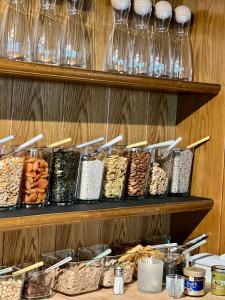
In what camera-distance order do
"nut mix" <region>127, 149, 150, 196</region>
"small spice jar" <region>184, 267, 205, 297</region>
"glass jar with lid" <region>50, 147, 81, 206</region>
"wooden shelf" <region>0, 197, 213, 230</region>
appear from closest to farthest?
"wooden shelf" <region>0, 197, 213, 230</region>, "glass jar with lid" <region>50, 147, 81, 206</region>, "small spice jar" <region>184, 267, 205, 297</region>, "nut mix" <region>127, 149, 150, 196</region>

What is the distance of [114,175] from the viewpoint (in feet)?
7.18

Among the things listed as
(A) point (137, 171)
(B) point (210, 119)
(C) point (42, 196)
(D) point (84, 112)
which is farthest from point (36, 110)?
(B) point (210, 119)

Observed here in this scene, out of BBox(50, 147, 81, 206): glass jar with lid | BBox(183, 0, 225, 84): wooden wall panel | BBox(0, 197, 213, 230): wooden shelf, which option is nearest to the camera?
BBox(0, 197, 213, 230): wooden shelf

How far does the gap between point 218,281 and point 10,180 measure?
0.90 m

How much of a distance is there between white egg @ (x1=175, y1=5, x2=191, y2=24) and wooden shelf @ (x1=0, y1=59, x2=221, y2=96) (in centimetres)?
29

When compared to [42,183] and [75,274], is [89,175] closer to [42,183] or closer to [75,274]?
[42,183]

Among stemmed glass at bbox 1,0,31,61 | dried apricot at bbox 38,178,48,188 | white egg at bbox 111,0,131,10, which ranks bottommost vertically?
dried apricot at bbox 38,178,48,188

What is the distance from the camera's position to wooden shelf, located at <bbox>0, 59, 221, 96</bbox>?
71.5 inches

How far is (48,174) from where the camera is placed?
6.52ft

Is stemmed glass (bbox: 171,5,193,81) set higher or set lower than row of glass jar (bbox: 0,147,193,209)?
higher

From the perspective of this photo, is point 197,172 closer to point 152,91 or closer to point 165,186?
point 165,186

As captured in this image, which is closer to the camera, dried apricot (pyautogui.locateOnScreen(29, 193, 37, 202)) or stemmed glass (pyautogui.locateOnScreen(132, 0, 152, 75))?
dried apricot (pyautogui.locateOnScreen(29, 193, 37, 202))

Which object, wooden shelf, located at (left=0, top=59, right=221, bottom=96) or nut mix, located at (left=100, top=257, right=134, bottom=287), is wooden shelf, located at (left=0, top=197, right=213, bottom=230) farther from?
wooden shelf, located at (left=0, top=59, right=221, bottom=96)

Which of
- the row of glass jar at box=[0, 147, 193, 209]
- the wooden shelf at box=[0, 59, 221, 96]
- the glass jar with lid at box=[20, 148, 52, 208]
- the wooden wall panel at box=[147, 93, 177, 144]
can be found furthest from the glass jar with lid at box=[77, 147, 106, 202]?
the wooden wall panel at box=[147, 93, 177, 144]
